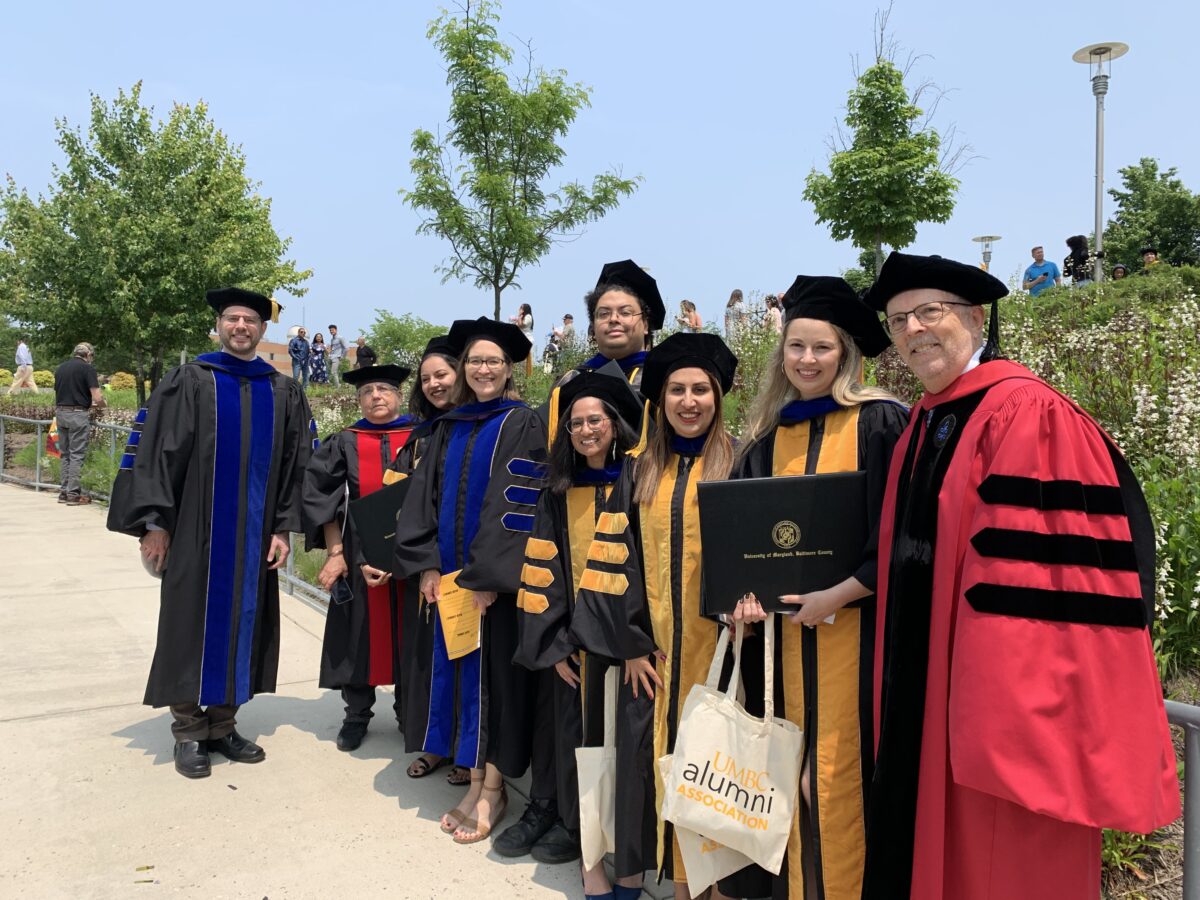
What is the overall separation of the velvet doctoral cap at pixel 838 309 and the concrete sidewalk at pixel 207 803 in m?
2.21

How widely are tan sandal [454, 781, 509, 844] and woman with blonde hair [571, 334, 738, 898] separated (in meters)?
0.97

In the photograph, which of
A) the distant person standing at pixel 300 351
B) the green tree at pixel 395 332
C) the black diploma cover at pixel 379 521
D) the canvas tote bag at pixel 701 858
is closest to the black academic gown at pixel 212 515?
the black diploma cover at pixel 379 521

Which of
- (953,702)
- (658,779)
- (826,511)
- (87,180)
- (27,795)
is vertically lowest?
(27,795)

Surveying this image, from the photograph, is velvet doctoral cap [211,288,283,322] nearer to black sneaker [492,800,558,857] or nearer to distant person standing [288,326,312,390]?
black sneaker [492,800,558,857]

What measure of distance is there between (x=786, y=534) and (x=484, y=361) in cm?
177

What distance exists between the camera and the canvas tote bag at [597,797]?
2881 millimetres

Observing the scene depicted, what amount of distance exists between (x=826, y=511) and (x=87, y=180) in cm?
1743

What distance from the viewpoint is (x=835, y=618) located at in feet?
7.84

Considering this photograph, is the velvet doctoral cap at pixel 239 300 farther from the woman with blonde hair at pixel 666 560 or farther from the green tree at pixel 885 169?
the green tree at pixel 885 169

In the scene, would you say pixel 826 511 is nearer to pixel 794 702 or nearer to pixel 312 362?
pixel 794 702

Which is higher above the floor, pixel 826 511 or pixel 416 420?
pixel 416 420

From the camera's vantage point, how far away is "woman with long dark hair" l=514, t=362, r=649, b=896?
3033 mm

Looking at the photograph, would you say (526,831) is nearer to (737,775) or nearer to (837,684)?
(737,775)

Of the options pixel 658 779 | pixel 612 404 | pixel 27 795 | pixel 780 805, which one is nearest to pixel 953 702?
pixel 780 805
